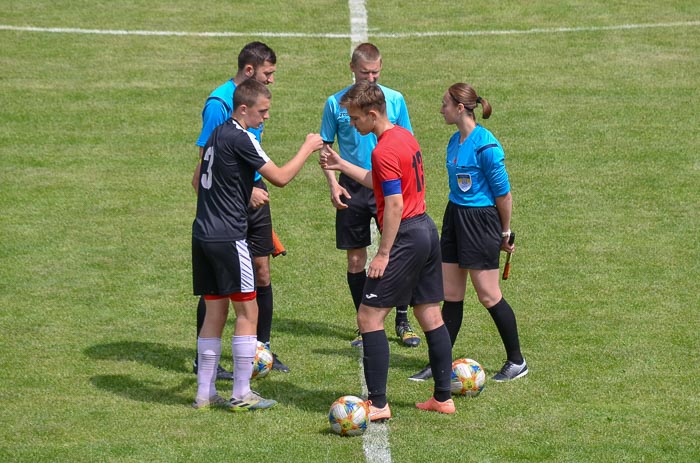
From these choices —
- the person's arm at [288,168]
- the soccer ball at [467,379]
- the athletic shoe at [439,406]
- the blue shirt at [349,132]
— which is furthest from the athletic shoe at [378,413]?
the blue shirt at [349,132]

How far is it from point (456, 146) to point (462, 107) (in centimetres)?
42

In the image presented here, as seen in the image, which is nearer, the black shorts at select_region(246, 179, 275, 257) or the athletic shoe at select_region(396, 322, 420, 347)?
the black shorts at select_region(246, 179, 275, 257)

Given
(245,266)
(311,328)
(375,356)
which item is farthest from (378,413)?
(311,328)

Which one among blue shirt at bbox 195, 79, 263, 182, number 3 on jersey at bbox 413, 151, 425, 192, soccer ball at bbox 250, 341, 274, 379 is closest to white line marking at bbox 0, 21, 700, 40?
blue shirt at bbox 195, 79, 263, 182

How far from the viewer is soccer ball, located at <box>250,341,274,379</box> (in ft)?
31.7

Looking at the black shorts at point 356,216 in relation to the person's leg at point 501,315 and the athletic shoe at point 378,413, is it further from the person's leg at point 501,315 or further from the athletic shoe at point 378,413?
the athletic shoe at point 378,413

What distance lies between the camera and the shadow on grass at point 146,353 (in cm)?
1019

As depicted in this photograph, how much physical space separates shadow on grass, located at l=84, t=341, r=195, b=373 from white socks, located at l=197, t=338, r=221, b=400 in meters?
1.02

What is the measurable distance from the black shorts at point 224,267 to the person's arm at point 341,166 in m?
0.90

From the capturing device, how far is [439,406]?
8.86 metres

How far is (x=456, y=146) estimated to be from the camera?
9523mm

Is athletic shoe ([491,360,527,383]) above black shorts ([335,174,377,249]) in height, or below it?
below

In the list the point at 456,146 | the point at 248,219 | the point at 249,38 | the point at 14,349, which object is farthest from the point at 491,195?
the point at 249,38

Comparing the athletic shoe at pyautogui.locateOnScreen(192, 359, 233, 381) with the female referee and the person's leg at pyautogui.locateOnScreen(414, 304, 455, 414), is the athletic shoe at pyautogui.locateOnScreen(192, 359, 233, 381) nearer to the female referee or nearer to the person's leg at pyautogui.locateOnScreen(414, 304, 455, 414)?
the female referee
